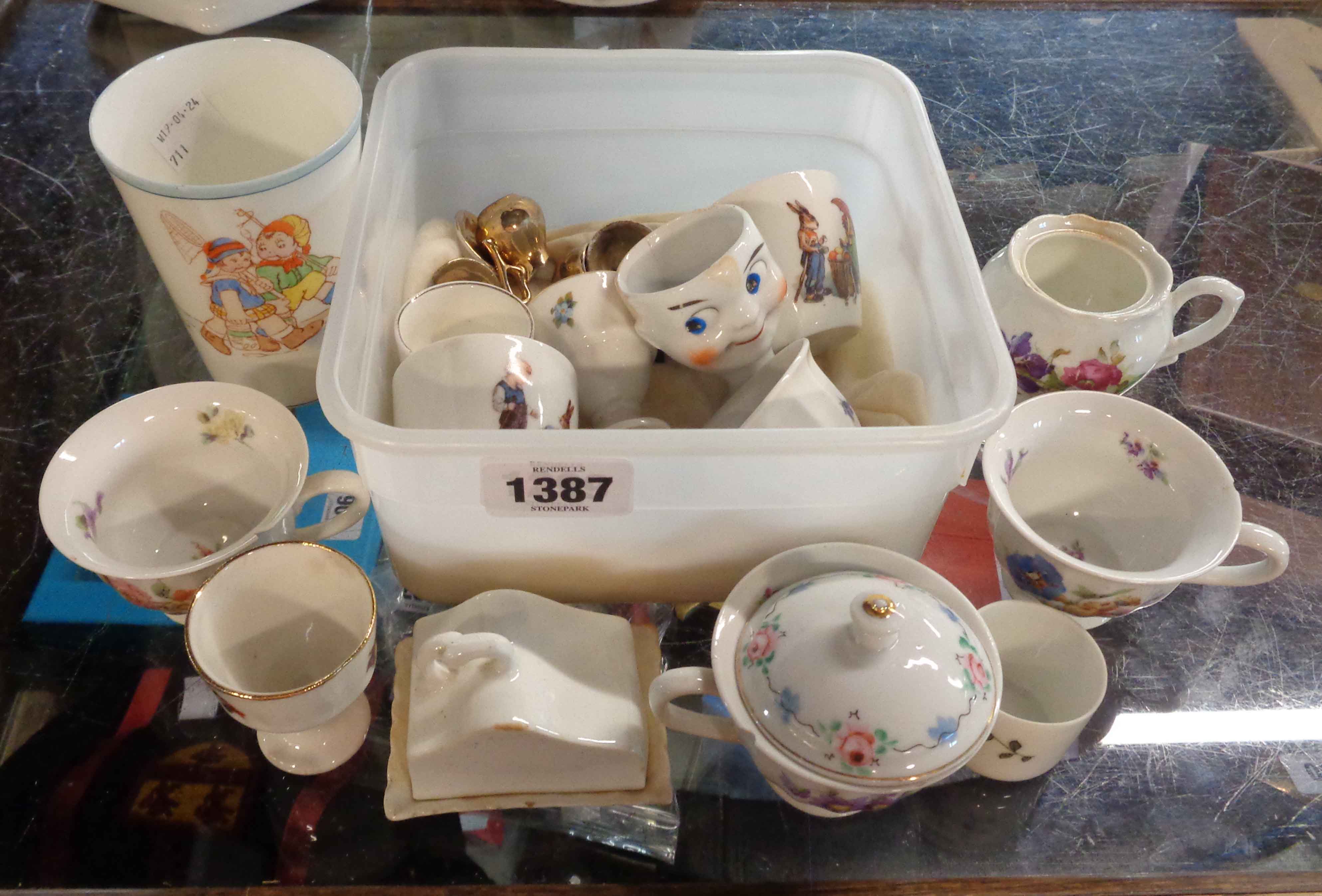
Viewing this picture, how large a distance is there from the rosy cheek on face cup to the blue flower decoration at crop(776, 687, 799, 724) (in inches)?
7.6

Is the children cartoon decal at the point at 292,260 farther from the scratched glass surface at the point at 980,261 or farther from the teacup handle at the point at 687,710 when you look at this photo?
the teacup handle at the point at 687,710

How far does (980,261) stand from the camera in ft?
2.35

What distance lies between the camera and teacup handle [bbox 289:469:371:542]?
1.60ft

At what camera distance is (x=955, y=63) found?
87 centimetres

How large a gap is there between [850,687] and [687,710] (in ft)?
0.28

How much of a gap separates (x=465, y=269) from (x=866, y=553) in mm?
308

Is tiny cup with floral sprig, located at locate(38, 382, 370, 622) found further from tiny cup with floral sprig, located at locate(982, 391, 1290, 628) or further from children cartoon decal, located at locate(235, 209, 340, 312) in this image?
tiny cup with floral sprig, located at locate(982, 391, 1290, 628)

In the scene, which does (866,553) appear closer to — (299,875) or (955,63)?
(299,875)

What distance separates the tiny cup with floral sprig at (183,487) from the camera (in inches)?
18.2

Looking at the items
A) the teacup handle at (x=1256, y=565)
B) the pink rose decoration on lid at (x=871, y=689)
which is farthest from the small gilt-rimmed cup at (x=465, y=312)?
the teacup handle at (x=1256, y=565)

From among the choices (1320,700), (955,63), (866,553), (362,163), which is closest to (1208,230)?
(955,63)

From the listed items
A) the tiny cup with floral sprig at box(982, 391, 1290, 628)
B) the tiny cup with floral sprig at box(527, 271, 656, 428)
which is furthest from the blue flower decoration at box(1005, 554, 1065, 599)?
the tiny cup with floral sprig at box(527, 271, 656, 428)

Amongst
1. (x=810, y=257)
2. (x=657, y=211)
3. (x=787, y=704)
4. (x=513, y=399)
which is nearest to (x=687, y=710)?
(x=787, y=704)

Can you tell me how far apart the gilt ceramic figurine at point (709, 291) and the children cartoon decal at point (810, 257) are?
0.06 feet
